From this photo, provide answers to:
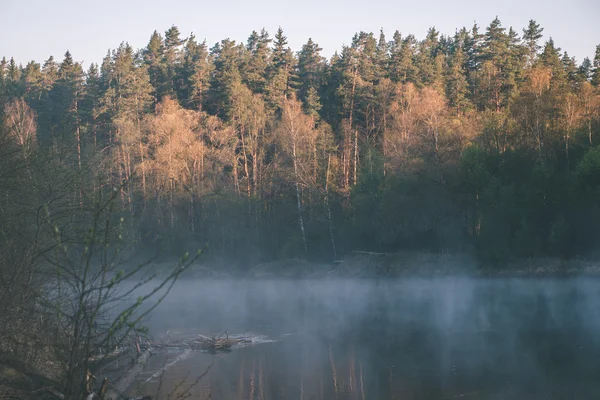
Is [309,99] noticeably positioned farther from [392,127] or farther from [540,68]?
[540,68]

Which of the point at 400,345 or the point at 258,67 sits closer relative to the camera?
the point at 400,345

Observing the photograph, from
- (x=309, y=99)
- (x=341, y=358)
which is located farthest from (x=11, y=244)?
(x=309, y=99)

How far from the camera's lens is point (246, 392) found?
15469 mm

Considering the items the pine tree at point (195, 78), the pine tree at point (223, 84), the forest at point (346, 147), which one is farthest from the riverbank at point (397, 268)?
the pine tree at point (195, 78)

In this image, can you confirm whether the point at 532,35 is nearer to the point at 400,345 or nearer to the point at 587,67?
the point at 587,67

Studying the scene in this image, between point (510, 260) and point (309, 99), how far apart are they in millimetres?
23868

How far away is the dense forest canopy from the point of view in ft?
128

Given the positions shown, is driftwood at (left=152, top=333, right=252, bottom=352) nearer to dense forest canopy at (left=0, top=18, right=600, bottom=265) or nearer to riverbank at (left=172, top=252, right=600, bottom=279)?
dense forest canopy at (left=0, top=18, right=600, bottom=265)

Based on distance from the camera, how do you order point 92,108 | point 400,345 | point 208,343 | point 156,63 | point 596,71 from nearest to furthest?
point 400,345, point 208,343, point 596,71, point 92,108, point 156,63

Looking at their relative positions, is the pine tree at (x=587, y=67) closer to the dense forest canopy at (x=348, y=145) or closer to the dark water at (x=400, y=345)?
the dense forest canopy at (x=348, y=145)

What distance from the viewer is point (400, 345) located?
20688 millimetres

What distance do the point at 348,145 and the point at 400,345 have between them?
34.8 metres

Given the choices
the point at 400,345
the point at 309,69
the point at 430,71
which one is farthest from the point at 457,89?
the point at 400,345

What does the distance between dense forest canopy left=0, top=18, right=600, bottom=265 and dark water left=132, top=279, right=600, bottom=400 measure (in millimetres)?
6635
